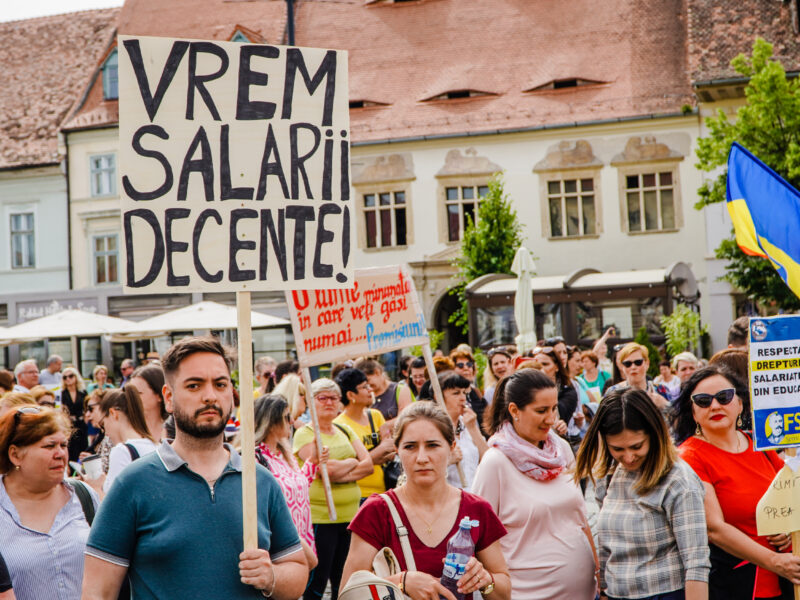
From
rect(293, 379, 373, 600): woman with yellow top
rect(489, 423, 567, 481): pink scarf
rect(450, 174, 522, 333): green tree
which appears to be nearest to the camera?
rect(489, 423, 567, 481): pink scarf

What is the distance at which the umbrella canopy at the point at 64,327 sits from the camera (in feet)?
69.6

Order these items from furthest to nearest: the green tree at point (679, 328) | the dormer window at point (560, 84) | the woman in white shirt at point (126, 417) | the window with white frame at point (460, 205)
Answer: the dormer window at point (560, 84) → the window with white frame at point (460, 205) → the green tree at point (679, 328) → the woman in white shirt at point (126, 417)

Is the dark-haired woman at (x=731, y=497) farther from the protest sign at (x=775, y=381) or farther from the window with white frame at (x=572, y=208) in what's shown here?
the window with white frame at (x=572, y=208)

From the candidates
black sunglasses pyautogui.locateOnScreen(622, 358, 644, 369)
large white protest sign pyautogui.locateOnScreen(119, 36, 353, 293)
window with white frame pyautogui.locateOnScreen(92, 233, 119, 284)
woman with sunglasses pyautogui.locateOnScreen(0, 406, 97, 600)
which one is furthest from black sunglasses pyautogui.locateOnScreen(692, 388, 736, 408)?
window with white frame pyautogui.locateOnScreen(92, 233, 119, 284)

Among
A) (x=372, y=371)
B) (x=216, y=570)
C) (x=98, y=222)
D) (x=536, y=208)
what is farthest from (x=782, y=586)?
(x=98, y=222)

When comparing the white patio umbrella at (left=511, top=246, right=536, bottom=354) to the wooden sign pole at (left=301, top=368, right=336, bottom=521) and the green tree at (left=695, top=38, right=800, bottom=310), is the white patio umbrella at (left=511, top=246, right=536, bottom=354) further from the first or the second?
the wooden sign pole at (left=301, top=368, right=336, bottom=521)

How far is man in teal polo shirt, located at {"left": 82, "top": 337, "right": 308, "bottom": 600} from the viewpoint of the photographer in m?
3.40

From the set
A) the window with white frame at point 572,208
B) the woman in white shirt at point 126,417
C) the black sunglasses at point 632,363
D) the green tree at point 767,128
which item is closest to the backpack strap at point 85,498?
the woman in white shirt at point 126,417

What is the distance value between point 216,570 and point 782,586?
2.69 m

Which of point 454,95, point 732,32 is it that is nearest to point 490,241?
point 454,95

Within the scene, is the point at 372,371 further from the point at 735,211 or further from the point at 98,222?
the point at 98,222

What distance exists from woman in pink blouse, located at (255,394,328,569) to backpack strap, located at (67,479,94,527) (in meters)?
1.71

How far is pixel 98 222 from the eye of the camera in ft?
113

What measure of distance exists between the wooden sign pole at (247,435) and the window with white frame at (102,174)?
104 feet
